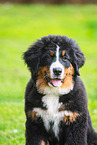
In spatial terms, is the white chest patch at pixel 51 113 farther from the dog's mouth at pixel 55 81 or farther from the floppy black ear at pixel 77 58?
the floppy black ear at pixel 77 58

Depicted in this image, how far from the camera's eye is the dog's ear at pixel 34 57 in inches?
161

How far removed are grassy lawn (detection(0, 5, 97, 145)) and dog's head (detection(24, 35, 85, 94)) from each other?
1370 mm

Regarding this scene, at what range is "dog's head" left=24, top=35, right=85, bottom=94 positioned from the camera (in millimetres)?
3986

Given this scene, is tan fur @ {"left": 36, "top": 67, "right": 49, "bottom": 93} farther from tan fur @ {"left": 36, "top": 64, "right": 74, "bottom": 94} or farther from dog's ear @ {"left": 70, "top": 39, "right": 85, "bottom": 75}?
dog's ear @ {"left": 70, "top": 39, "right": 85, "bottom": 75}

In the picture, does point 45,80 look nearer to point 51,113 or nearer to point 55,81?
point 55,81

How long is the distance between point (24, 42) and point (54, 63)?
1735cm

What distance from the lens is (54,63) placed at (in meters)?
3.93

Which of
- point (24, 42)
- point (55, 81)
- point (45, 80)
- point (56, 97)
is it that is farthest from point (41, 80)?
point (24, 42)

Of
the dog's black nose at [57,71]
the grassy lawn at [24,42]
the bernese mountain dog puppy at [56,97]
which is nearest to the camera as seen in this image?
the dog's black nose at [57,71]

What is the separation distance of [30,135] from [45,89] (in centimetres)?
64

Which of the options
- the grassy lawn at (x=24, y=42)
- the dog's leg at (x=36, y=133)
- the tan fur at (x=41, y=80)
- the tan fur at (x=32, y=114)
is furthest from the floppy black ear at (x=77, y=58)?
the grassy lawn at (x=24, y=42)

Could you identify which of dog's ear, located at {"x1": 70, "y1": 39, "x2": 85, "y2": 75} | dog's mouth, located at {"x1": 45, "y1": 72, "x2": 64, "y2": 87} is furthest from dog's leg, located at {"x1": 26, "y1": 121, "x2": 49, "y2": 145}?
dog's ear, located at {"x1": 70, "y1": 39, "x2": 85, "y2": 75}

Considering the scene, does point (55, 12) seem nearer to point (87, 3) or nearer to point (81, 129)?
point (87, 3)

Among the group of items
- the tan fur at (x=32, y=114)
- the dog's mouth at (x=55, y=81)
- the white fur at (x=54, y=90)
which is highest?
the dog's mouth at (x=55, y=81)
